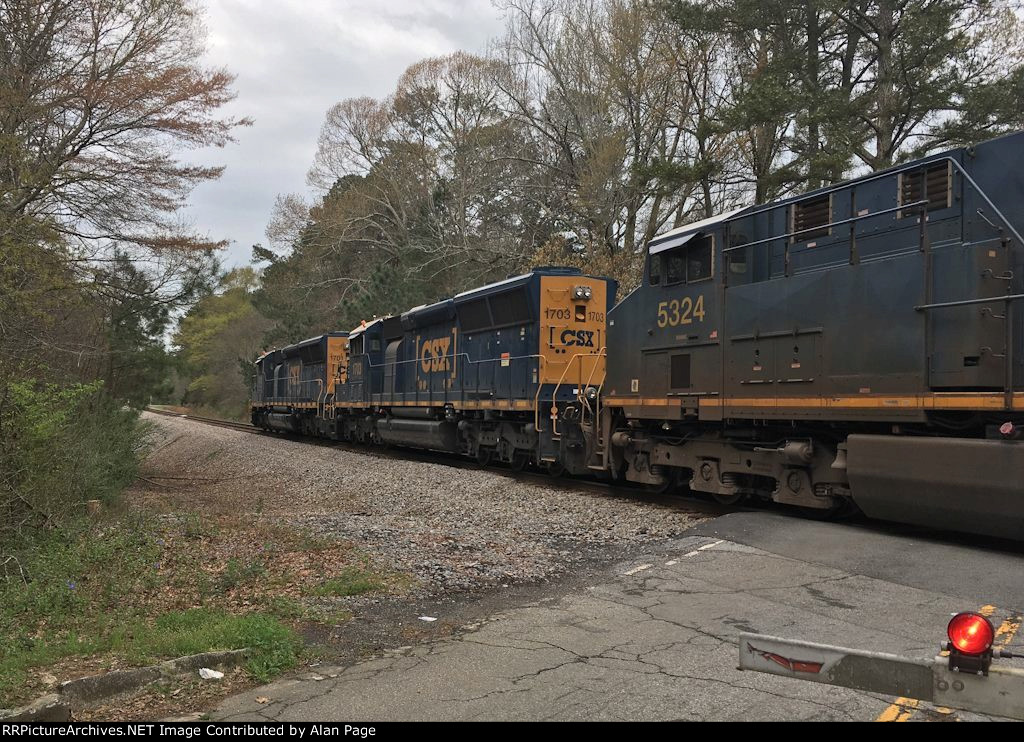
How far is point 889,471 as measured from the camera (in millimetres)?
7824

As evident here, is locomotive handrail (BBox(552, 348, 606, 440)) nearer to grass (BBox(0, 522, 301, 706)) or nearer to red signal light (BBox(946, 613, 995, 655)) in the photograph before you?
grass (BBox(0, 522, 301, 706))

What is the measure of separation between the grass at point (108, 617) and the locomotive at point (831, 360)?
5.97m

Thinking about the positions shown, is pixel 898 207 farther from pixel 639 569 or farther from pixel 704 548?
pixel 639 569

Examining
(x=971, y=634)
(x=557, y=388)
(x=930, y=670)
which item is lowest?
(x=930, y=670)

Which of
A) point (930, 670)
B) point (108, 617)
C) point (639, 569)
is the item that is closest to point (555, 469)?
point (639, 569)

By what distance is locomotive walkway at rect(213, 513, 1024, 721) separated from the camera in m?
4.00

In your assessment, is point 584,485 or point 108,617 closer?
point 108,617

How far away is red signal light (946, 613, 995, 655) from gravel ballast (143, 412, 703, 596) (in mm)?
4670

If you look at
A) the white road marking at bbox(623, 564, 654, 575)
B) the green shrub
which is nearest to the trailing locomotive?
the white road marking at bbox(623, 564, 654, 575)

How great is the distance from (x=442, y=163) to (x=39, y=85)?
2687 centimetres

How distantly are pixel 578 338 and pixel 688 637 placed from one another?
36.2 ft

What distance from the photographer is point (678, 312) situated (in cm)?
1105

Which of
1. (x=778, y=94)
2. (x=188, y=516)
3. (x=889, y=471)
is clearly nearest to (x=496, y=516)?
(x=188, y=516)

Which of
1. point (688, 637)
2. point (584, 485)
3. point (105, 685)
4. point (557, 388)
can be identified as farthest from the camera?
point (557, 388)
